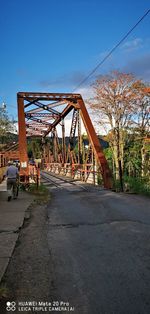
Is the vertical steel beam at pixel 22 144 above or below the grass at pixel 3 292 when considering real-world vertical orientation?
above

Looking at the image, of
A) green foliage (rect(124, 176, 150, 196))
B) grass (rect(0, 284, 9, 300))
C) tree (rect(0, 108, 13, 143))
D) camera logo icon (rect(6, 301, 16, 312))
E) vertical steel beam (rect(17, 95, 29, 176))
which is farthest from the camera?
tree (rect(0, 108, 13, 143))

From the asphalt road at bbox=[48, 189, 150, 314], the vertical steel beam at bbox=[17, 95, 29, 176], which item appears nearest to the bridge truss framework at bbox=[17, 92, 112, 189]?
the vertical steel beam at bbox=[17, 95, 29, 176]

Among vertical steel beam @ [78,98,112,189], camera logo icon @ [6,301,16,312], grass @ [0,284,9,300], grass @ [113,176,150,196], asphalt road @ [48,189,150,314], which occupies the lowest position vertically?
camera logo icon @ [6,301,16,312]

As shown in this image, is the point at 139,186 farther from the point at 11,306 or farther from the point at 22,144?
the point at 11,306

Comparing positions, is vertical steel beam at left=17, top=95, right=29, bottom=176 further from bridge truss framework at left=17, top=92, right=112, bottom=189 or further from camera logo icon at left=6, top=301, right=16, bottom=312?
camera logo icon at left=6, top=301, right=16, bottom=312

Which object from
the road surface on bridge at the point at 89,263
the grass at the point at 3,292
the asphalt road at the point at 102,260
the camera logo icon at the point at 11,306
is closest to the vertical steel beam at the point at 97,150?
the asphalt road at the point at 102,260

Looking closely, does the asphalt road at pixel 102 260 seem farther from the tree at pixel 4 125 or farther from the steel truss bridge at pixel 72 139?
the tree at pixel 4 125

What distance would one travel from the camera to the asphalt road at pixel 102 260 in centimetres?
293

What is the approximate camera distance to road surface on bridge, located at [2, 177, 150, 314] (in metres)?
2.98

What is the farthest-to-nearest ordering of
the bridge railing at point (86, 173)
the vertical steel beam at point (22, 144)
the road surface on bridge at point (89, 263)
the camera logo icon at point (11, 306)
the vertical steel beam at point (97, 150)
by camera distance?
the bridge railing at point (86, 173) → the vertical steel beam at point (22, 144) → the vertical steel beam at point (97, 150) → the road surface on bridge at point (89, 263) → the camera logo icon at point (11, 306)

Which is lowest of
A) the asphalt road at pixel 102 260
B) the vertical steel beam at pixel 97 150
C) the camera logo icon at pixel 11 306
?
the camera logo icon at pixel 11 306

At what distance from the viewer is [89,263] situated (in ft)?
13.0

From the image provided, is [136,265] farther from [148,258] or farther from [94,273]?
[94,273]

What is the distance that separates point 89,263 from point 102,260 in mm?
205
